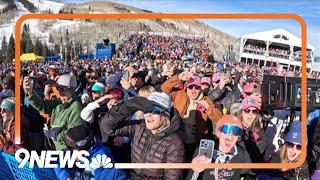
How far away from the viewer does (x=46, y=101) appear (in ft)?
19.8

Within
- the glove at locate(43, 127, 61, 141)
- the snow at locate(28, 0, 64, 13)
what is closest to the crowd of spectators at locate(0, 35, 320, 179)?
the glove at locate(43, 127, 61, 141)

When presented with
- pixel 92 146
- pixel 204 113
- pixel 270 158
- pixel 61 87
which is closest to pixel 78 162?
pixel 92 146

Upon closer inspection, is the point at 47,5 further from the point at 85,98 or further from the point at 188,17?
the point at 188,17

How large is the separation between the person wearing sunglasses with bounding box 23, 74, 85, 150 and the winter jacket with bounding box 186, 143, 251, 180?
88 cm

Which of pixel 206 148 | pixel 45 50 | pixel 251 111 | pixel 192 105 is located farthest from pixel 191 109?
pixel 45 50

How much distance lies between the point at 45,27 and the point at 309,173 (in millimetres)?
2073

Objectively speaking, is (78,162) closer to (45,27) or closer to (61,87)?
(61,87)

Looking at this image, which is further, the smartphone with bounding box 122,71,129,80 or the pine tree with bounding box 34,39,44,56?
the smartphone with bounding box 122,71,129,80

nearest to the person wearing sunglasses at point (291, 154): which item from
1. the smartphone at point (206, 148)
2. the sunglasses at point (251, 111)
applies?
the sunglasses at point (251, 111)

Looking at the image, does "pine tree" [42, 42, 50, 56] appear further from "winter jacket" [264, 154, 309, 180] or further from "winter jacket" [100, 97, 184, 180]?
"winter jacket" [264, 154, 309, 180]

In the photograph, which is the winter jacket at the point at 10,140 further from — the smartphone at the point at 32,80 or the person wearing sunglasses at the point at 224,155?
the person wearing sunglasses at the point at 224,155

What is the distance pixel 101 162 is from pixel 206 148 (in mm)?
713

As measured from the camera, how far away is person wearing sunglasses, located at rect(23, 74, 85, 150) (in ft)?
19.6

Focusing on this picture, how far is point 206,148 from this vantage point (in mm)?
6031
